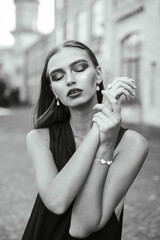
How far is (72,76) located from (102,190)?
0.52 meters

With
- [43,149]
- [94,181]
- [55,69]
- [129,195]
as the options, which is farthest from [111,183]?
[129,195]

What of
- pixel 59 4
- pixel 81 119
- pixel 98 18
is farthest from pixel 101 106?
pixel 59 4

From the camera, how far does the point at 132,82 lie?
5.46 feet

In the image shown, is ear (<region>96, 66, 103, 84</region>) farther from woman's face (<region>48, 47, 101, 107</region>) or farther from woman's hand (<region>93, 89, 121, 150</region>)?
woman's hand (<region>93, 89, 121, 150</region>)

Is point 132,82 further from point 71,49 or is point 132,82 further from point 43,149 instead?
point 43,149

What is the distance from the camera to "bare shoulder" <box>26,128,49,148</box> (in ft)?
5.99

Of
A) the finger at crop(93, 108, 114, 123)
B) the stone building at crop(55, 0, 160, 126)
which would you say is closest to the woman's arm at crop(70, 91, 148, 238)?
the finger at crop(93, 108, 114, 123)

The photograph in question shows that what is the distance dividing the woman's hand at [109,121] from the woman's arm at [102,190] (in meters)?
0.03

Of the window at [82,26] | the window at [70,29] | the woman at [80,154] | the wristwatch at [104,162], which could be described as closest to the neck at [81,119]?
the woman at [80,154]

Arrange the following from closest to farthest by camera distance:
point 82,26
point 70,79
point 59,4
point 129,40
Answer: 1. point 70,79
2. point 129,40
3. point 82,26
4. point 59,4

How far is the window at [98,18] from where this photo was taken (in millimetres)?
20797

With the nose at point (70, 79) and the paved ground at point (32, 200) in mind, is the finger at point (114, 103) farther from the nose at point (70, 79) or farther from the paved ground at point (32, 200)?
the paved ground at point (32, 200)

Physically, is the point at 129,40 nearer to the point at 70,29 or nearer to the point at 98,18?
the point at 98,18

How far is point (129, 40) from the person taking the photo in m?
18.3
